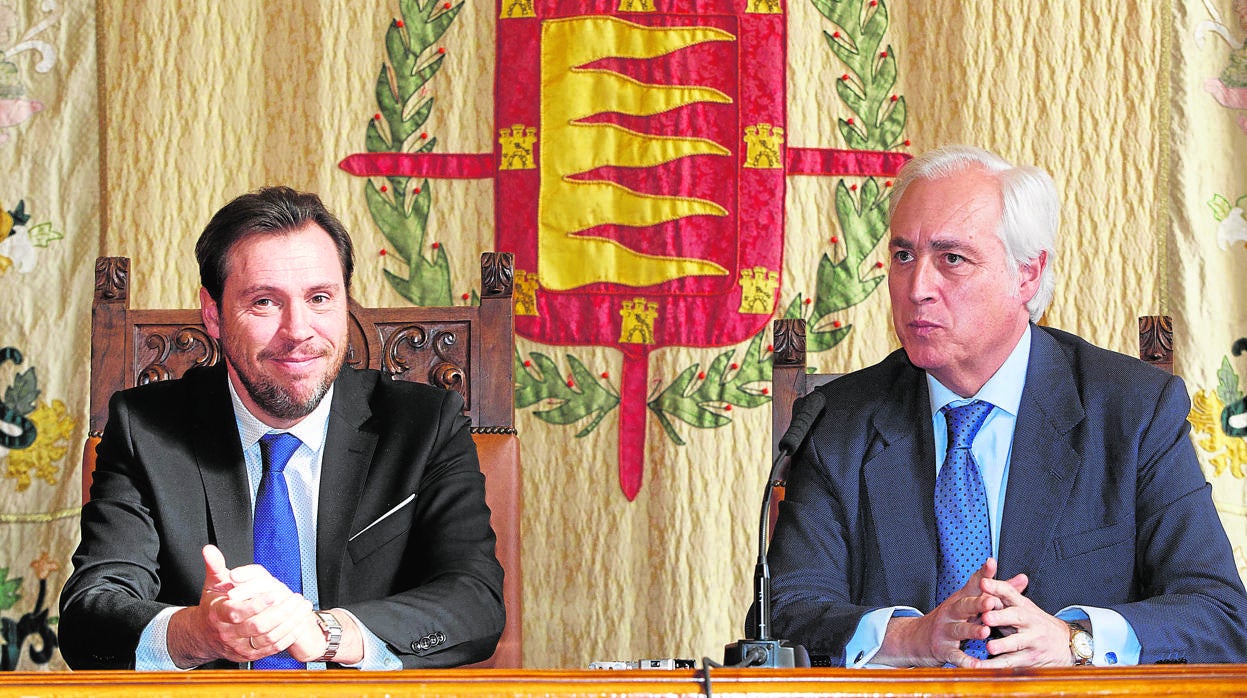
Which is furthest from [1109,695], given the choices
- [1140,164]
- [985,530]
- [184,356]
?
[1140,164]

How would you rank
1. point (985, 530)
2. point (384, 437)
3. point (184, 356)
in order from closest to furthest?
point (985, 530) → point (384, 437) → point (184, 356)

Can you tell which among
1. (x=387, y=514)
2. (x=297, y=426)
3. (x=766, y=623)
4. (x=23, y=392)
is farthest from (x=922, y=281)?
(x=23, y=392)

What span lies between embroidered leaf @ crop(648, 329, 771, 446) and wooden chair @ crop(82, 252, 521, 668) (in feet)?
2.57

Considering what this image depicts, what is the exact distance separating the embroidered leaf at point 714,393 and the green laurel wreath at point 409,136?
59 centimetres

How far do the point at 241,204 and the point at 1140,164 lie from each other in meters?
2.08

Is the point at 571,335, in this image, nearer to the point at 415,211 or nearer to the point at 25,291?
the point at 415,211

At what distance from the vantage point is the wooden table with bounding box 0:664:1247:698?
987 millimetres

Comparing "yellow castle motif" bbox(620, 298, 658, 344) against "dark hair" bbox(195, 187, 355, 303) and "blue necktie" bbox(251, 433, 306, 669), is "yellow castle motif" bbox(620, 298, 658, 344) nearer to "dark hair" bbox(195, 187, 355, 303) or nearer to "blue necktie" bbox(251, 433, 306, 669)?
"dark hair" bbox(195, 187, 355, 303)

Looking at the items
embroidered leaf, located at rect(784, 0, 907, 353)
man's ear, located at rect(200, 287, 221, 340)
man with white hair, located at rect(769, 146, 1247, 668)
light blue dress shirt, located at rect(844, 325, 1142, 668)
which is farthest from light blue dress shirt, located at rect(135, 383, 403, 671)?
embroidered leaf, located at rect(784, 0, 907, 353)

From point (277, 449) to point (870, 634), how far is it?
3.21 ft

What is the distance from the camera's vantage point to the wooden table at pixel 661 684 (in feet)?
3.24

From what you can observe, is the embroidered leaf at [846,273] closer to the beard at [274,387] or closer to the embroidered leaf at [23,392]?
the beard at [274,387]

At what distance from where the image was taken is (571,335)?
305 centimetres

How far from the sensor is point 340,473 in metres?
2.05
